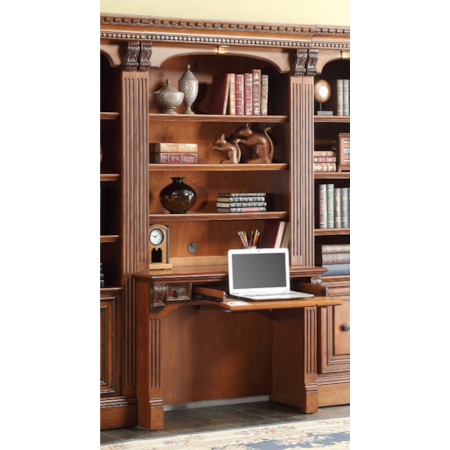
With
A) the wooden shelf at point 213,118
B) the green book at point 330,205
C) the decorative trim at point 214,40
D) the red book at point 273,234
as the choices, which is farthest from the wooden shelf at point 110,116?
the green book at point 330,205

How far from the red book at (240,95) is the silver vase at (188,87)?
27cm

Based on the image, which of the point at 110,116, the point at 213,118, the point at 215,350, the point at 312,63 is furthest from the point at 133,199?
the point at 312,63

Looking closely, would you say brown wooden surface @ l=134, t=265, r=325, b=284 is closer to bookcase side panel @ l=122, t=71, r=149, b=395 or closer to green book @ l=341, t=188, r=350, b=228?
bookcase side panel @ l=122, t=71, r=149, b=395

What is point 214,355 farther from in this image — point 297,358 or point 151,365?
point 151,365

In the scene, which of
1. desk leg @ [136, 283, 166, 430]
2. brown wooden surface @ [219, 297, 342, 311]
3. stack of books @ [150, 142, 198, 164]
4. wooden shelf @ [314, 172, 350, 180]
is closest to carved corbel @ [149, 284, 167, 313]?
desk leg @ [136, 283, 166, 430]

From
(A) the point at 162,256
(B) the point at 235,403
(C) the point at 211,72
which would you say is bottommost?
(B) the point at 235,403

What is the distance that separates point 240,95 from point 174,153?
570 mm

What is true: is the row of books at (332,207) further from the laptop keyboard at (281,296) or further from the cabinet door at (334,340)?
the laptop keyboard at (281,296)

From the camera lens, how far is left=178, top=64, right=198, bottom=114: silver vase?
495 centimetres
